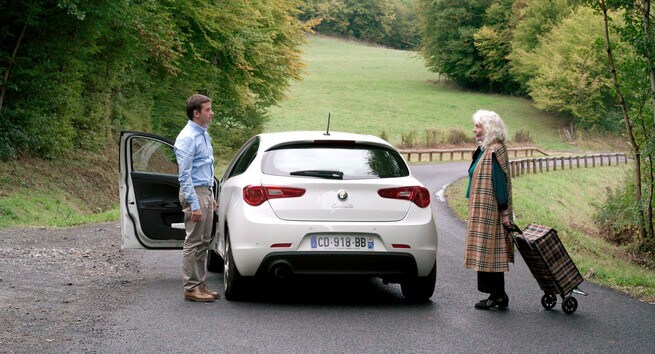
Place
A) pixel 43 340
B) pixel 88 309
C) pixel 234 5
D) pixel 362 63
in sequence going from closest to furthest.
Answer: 1. pixel 43 340
2. pixel 88 309
3. pixel 234 5
4. pixel 362 63

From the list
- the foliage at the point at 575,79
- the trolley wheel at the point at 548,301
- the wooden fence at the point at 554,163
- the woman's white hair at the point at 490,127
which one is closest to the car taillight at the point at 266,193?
the woman's white hair at the point at 490,127

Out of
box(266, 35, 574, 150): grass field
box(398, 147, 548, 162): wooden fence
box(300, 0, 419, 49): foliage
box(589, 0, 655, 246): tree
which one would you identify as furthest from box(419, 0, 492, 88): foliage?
box(589, 0, 655, 246): tree

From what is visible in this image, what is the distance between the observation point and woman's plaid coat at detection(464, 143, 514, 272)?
938 cm

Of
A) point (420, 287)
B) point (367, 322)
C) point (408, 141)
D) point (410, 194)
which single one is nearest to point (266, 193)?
point (410, 194)

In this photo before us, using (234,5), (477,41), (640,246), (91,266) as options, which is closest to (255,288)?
(91,266)

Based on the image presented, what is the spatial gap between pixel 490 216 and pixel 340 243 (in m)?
1.44

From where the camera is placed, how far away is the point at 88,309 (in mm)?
8992

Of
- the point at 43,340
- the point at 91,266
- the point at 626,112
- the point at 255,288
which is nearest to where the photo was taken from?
the point at 43,340

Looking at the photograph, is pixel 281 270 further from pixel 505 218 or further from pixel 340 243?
pixel 505 218

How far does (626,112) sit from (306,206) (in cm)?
973

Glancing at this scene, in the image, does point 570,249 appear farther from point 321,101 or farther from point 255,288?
point 321,101

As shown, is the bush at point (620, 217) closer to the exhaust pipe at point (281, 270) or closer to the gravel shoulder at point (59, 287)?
the gravel shoulder at point (59, 287)

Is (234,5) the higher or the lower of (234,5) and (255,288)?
the higher

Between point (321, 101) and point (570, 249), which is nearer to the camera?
point (570, 249)
